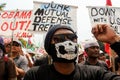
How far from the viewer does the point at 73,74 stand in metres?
2.98

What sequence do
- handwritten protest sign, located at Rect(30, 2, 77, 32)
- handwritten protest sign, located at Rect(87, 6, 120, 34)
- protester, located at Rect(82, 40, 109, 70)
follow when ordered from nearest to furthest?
1. protester, located at Rect(82, 40, 109, 70)
2. handwritten protest sign, located at Rect(87, 6, 120, 34)
3. handwritten protest sign, located at Rect(30, 2, 77, 32)

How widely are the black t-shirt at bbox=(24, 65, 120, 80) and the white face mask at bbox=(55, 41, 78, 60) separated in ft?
0.38

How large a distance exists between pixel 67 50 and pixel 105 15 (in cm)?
847

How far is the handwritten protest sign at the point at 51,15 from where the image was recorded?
1148 cm

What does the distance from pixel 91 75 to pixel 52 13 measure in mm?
9048

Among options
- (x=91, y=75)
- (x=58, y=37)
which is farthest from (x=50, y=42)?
(x=91, y=75)

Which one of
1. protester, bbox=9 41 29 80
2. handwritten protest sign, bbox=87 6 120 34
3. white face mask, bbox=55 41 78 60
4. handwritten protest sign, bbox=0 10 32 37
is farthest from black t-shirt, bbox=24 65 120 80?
handwritten protest sign, bbox=0 10 32 37

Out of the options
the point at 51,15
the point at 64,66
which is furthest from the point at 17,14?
the point at 64,66

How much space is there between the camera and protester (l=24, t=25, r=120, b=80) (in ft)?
9.70

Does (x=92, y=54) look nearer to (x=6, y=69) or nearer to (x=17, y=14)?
(x=6, y=69)

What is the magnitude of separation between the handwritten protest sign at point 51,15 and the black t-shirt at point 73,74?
820cm

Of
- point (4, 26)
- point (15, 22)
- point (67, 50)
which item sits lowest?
point (4, 26)

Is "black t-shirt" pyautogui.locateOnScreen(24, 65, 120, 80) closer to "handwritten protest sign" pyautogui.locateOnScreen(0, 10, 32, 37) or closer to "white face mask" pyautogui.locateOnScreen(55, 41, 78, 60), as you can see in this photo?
"white face mask" pyautogui.locateOnScreen(55, 41, 78, 60)

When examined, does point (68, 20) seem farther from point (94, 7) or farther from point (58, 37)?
point (58, 37)
